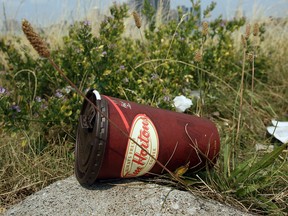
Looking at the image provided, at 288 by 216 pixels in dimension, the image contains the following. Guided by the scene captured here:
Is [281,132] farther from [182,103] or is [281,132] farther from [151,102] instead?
[151,102]

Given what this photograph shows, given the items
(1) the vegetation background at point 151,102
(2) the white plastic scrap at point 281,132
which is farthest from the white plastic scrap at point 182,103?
(2) the white plastic scrap at point 281,132

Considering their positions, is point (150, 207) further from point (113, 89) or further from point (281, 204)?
point (113, 89)

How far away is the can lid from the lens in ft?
4.81

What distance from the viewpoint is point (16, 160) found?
6.85ft

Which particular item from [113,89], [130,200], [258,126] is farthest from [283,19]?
[130,200]

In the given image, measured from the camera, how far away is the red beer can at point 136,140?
4.93 ft

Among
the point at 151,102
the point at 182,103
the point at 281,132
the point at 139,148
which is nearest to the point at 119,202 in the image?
the point at 139,148

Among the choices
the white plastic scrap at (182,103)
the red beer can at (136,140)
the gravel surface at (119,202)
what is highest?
the red beer can at (136,140)

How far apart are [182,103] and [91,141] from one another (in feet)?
3.48

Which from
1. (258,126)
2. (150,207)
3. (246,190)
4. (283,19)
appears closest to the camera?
(150,207)

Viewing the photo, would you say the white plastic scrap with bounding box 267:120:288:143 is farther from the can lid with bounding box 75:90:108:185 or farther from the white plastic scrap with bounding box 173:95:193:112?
the can lid with bounding box 75:90:108:185

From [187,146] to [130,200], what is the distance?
0.35m

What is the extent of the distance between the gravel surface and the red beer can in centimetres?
7

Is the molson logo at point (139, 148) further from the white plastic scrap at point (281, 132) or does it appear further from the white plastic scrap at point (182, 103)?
the white plastic scrap at point (281, 132)
